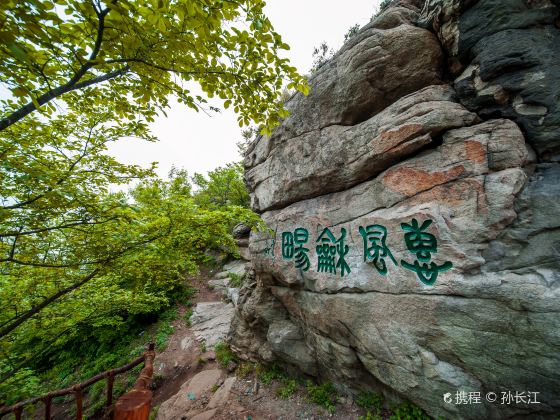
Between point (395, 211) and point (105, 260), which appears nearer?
point (105, 260)

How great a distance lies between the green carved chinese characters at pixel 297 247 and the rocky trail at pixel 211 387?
3027 mm

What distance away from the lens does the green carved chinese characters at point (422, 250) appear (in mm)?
3562

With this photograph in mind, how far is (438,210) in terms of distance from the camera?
11.9ft

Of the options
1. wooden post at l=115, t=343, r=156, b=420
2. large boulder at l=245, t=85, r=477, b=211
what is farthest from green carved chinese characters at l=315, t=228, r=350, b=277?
wooden post at l=115, t=343, r=156, b=420

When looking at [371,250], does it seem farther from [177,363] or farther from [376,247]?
[177,363]

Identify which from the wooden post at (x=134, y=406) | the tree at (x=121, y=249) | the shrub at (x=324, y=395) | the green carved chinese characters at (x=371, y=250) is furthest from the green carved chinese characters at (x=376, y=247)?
the wooden post at (x=134, y=406)

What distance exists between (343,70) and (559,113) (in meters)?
3.50

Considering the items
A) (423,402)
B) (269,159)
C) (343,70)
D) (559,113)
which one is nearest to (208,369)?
(423,402)

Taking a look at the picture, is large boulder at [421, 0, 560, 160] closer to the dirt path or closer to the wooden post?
the wooden post

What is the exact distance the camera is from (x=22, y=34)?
61.2 inches

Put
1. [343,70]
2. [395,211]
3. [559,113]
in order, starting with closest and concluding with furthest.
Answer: [559,113] → [395,211] → [343,70]

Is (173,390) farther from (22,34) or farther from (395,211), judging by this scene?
(22,34)

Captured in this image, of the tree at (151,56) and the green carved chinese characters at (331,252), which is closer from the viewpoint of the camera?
the tree at (151,56)

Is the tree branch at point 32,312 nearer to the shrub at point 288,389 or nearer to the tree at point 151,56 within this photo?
the tree at point 151,56
